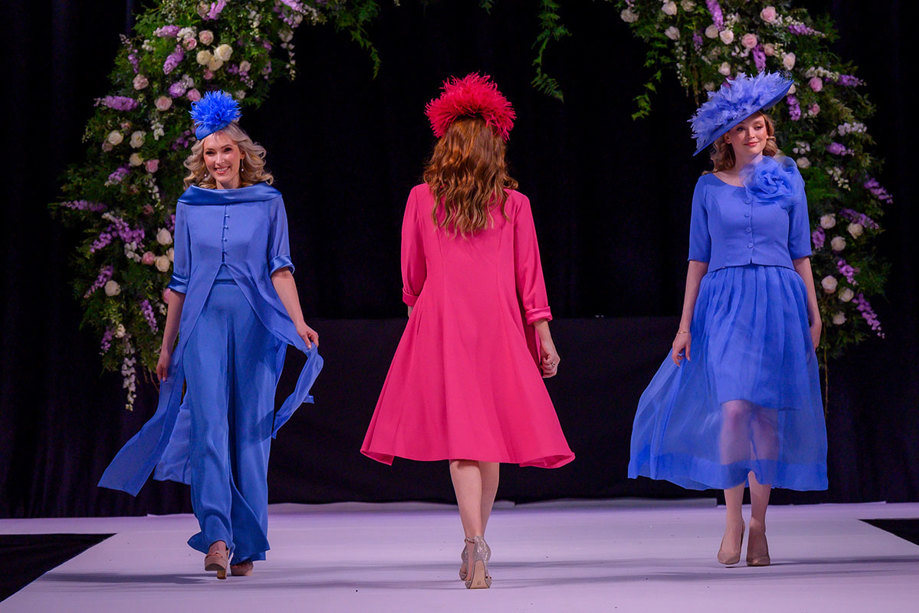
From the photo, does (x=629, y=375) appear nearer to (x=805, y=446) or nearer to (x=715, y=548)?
(x=715, y=548)

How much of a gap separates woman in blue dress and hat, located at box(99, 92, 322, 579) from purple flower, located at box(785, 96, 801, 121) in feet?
10.3

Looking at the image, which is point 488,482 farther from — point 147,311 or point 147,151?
point 147,151

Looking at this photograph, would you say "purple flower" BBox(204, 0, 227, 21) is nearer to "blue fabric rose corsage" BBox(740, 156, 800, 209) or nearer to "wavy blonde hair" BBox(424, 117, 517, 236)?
"wavy blonde hair" BBox(424, 117, 517, 236)

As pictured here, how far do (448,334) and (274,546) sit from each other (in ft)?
5.61

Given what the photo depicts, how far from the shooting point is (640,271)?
6.75 m

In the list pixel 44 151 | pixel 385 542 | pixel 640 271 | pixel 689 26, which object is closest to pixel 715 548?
pixel 385 542

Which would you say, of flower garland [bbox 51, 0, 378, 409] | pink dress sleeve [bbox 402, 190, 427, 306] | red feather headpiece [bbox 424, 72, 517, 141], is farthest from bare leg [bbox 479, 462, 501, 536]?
flower garland [bbox 51, 0, 378, 409]

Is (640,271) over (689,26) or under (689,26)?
under

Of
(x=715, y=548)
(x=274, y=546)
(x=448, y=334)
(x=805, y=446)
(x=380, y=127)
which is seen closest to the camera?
(x=448, y=334)

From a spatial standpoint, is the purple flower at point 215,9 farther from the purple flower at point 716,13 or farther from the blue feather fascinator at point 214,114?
the purple flower at point 716,13

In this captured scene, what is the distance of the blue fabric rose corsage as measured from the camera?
421cm

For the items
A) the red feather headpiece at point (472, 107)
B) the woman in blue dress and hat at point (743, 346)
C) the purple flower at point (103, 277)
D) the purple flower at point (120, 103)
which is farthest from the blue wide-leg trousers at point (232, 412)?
the purple flower at point (120, 103)

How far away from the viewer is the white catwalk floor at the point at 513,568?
11.1 ft

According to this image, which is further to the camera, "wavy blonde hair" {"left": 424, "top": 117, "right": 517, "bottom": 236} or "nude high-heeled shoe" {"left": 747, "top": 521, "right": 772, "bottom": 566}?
"nude high-heeled shoe" {"left": 747, "top": 521, "right": 772, "bottom": 566}
